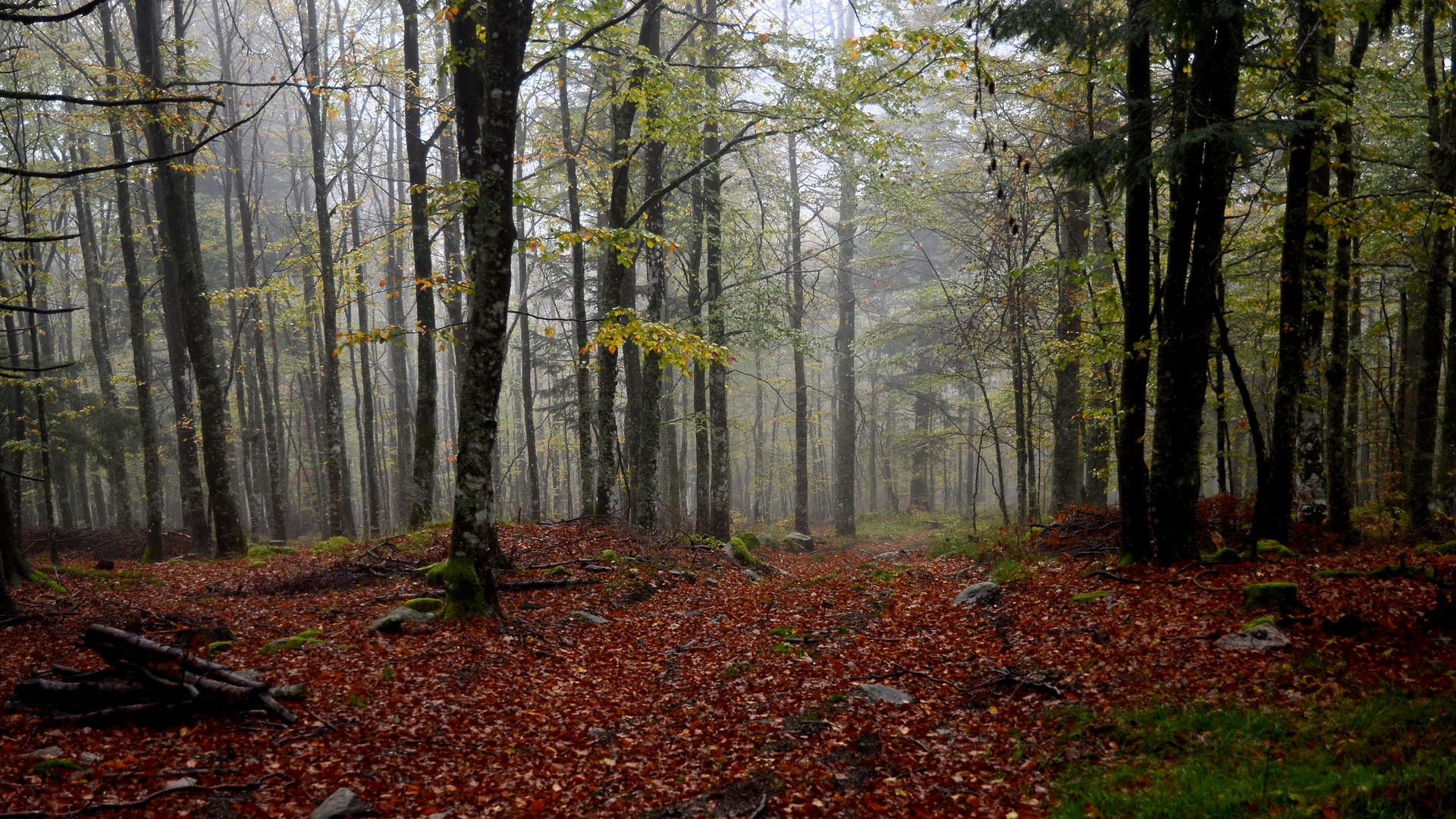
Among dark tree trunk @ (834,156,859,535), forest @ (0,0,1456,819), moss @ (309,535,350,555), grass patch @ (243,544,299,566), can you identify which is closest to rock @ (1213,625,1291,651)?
forest @ (0,0,1456,819)

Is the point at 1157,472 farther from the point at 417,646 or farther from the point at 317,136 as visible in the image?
the point at 317,136

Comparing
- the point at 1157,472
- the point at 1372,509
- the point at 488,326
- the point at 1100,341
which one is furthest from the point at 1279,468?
the point at 488,326

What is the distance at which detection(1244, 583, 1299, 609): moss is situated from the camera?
6.54m

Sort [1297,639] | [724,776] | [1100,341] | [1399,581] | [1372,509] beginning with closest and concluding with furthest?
1. [724,776]
2. [1297,639]
3. [1399,581]
4. [1100,341]
5. [1372,509]

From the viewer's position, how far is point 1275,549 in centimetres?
921

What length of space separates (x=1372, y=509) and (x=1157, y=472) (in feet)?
33.3

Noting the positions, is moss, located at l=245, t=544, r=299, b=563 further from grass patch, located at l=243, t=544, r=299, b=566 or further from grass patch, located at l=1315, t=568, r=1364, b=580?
grass patch, located at l=1315, t=568, r=1364, b=580

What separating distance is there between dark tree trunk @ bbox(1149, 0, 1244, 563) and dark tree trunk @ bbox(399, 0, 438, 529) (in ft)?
39.1

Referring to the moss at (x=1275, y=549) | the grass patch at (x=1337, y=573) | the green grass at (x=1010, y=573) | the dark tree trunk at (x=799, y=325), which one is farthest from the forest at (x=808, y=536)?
the dark tree trunk at (x=799, y=325)

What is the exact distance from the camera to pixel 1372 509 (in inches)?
583

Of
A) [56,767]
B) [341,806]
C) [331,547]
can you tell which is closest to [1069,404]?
[341,806]

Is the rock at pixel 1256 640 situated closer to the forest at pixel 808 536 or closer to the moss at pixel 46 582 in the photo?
the forest at pixel 808 536

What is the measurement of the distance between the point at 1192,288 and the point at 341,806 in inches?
374

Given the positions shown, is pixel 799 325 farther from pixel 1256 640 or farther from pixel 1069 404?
pixel 1256 640
